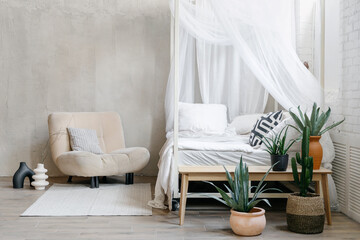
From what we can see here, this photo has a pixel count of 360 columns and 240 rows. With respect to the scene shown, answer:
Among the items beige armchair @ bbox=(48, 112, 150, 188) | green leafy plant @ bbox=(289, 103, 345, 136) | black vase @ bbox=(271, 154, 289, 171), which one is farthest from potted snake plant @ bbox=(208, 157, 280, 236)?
beige armchair @ bbox=(48, 112, 150, 188)

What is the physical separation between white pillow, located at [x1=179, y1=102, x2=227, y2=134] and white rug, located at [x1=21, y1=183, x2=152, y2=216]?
0.88 meters

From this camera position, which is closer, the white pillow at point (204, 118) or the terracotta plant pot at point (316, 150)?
the terracotta plant pot at point (316, 150)

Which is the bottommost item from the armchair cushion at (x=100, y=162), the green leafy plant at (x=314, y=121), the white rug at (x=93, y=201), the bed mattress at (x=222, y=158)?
the white rug at (x=93, y=201)

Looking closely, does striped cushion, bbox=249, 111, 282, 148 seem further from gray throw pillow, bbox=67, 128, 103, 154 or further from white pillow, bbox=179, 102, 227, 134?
gray throw pillow, bbox=67, 128, 103, 154

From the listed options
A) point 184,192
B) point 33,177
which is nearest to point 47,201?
point 33,177

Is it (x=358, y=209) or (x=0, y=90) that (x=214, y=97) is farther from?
(x=0, y=90)

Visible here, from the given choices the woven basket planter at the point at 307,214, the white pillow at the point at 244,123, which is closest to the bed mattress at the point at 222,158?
the woven basket planter at the point at 307,214

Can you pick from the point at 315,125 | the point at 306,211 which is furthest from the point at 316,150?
the point at 306,211

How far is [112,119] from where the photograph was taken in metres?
6.15

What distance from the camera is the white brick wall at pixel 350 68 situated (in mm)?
4066

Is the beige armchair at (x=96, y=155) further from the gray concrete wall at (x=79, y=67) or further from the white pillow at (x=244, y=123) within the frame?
the white pillow at (x=244, y=123)

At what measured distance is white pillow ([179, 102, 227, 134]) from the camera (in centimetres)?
565

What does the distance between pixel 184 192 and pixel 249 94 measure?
2.18 metres

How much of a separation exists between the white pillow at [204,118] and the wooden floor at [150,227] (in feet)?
4.52
